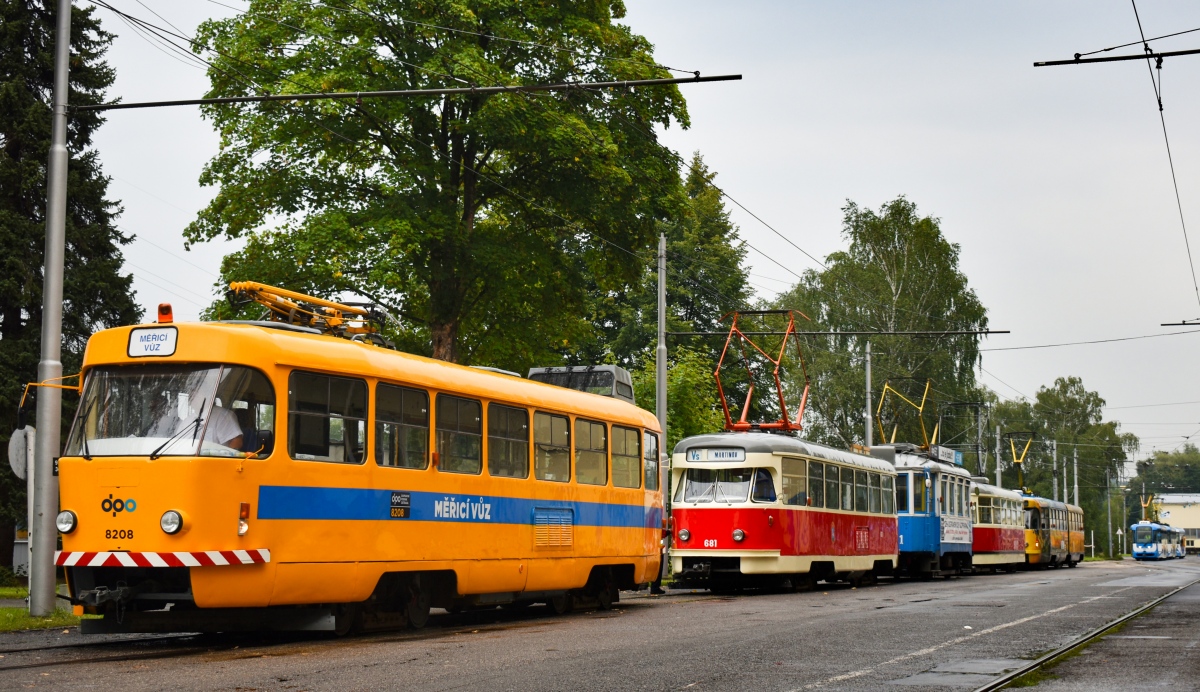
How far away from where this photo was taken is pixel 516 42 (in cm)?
3039

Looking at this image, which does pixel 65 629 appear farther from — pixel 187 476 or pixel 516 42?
A: pixel 516 42

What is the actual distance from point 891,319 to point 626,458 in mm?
44581

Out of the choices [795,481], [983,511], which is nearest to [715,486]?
[795,481]

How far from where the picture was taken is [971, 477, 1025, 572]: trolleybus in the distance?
44125 mm

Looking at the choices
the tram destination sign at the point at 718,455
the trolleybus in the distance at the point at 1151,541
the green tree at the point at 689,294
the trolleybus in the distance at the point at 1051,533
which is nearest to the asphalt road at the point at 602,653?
the tram destination sign at the point at 718,455

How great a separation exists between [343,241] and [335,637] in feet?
54.4

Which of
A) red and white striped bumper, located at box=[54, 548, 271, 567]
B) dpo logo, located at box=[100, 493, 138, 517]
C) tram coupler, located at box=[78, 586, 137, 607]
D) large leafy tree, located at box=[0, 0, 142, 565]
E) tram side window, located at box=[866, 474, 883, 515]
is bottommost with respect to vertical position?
tram coupler, located at box=[78, 586, 137, 607]

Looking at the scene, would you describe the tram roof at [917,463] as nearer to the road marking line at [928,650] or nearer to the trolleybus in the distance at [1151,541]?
the road marking line at [928,650]

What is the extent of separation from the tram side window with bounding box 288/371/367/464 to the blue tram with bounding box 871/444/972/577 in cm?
2306

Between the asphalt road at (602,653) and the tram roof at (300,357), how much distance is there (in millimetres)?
2565

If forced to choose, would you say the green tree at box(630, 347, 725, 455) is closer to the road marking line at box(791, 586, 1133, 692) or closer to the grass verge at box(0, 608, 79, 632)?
the road marking line at box(791, 586, 1133, 692)

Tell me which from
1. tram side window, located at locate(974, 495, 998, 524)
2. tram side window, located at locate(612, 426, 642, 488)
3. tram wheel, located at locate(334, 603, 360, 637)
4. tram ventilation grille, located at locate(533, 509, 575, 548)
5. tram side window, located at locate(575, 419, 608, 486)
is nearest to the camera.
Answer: tram wheel, located at locate(334, 603, 360, 637)

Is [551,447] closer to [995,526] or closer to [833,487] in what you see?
[833,487]

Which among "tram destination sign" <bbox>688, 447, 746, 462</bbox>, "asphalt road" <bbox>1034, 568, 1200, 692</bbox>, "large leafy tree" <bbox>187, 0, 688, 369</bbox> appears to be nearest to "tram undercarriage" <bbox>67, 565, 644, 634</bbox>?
"asphalt road" <bbox>1034, 568, 1200, 692</bbox>
